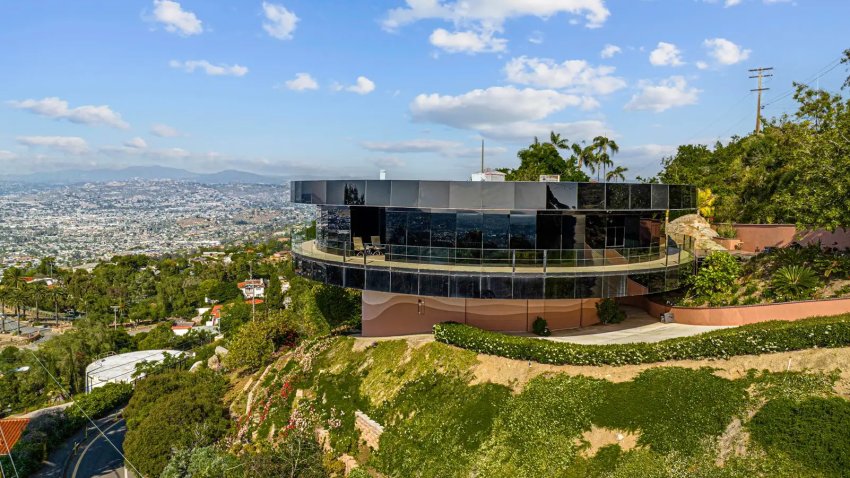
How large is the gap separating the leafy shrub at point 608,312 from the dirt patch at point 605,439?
34.1ft

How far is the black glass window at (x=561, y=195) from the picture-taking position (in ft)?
68.9

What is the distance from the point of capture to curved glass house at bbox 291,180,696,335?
827 inches

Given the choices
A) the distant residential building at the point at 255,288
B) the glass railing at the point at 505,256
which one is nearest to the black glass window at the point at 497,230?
the glass railing at the point at 505,256

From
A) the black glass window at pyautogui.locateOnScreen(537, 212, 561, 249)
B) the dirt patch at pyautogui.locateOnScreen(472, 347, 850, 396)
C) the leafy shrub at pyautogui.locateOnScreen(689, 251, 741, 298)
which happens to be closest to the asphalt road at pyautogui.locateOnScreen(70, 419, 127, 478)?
the dirt patch at pyautogui.locateOnScreen(472, 347, 850, 396)

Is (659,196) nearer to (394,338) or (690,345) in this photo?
(690,345)

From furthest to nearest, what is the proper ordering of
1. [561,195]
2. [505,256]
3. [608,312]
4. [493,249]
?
[608,312] → [493,249] → [505,256] → [561,195]

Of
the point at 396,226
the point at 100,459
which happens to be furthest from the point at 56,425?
the point at 396,226

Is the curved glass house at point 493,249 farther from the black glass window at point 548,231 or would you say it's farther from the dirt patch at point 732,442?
the dirt patch at point 732,442

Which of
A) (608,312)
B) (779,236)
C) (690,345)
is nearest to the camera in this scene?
(690,345)

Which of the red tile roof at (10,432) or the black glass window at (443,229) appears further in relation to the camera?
the red tile roof at (10,432)

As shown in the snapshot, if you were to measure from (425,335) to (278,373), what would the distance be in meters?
9.56

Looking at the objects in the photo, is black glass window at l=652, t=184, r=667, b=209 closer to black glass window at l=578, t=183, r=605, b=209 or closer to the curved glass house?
the curved glass house

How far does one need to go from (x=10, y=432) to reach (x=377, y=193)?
36257mm

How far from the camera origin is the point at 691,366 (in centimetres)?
1703
